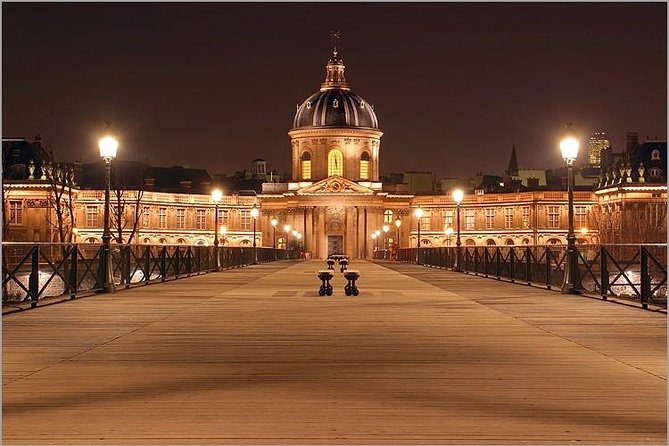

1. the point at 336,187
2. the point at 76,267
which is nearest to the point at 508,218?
the point at 336,187

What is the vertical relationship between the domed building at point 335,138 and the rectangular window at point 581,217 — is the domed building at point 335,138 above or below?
above

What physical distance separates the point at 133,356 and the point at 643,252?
10.4m

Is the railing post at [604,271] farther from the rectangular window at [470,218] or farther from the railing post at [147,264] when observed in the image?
the rectangular window at [470,218]

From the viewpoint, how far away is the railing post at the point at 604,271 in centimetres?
2114

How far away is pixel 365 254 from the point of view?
12788 cm

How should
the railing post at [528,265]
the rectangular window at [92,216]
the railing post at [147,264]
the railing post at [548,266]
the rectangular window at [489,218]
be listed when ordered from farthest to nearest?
1. the rectangular window at [489,218]
2. the rectangular window at [92,216]
3. the railing post at [147,264]
4. the railing post at [528,265]
5. the railing post at [548,266]

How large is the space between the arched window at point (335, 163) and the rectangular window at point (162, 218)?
76.7 ft

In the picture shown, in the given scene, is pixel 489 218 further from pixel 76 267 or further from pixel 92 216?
pixel 76 267

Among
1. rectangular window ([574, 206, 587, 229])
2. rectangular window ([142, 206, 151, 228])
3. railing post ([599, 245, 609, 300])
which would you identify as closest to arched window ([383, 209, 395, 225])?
rectangular window ([574, 206, 587, 229])

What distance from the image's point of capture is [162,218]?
137125 mm

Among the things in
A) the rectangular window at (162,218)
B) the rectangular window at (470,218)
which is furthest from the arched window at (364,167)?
the rectangular window at (162,218)

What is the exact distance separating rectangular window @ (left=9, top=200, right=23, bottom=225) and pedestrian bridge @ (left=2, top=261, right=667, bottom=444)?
324 feet

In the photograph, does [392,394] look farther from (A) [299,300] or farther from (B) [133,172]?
(B) [133,172]

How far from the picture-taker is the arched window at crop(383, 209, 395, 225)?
133 meters
